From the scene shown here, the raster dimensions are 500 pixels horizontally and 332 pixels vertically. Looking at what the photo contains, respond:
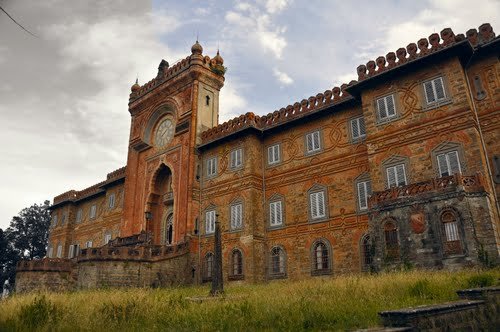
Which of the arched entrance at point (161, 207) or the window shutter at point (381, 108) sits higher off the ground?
the window shutter at point (381, 108)

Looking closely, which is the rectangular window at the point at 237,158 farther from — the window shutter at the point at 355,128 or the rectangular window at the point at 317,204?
the window shutter at the point at 355,128

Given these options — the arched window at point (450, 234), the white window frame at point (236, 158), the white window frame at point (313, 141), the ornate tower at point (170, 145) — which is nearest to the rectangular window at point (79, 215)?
the ornate tower at point (170, 145)

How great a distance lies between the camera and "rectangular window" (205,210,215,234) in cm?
2480

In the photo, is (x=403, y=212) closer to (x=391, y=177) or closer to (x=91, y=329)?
(x=391, y=177)

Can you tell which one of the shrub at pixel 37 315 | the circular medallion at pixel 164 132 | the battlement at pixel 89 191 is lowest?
the shrub at pixel 37 315

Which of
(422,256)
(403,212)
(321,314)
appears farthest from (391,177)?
(321,314)

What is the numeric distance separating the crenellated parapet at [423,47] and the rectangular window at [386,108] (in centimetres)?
128

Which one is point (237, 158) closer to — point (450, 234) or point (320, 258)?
point (320, 258)

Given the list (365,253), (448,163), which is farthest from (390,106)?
(365,253)

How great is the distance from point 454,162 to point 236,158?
1246 cm

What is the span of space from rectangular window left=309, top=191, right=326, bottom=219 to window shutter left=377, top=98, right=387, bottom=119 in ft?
16.1

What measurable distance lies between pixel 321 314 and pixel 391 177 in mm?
11450

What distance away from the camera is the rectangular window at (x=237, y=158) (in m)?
24.5

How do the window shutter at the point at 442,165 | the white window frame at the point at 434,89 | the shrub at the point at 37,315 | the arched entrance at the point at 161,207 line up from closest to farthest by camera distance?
the shrub at the point at 37,315
the window shutter at the point at 442,165
the white window frame at the point at 434,89
the arched entrance at the point at 161,207
